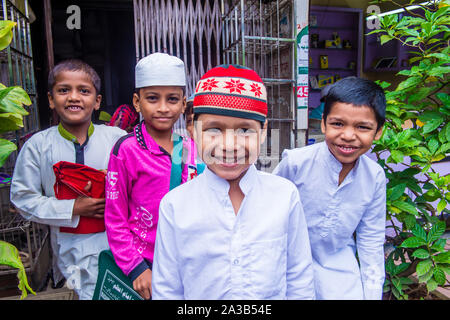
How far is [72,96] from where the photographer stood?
5.56 ft

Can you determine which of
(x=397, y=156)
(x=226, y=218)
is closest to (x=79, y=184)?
(x=226, y=218)

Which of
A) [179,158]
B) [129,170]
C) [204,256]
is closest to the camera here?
[204,256]

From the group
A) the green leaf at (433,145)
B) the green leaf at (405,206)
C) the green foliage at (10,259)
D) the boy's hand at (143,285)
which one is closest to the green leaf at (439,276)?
the green leaf at (405,206)

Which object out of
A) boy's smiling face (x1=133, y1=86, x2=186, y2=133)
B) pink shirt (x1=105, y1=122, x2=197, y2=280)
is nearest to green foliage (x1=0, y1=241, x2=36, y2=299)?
pink shirt (x1=105, y1=122, x2=197, y2=280)

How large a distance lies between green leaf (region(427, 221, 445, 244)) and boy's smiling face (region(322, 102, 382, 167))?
32.2 inches

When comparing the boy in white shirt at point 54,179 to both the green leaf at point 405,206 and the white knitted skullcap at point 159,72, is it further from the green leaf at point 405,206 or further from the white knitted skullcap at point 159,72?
the green leaf at point 405,206

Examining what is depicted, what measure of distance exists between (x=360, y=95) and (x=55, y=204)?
1.61 metres

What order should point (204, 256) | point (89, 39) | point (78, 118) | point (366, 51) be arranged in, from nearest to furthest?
point (204, 256)
point (78, 118)
point (366, 51)
point (89, 39)

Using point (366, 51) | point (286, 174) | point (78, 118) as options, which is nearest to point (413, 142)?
point (286, 174)

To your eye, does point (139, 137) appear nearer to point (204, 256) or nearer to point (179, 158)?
point (179, 158)

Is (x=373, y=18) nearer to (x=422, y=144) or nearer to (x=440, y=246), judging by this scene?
(x=422, y=144)
